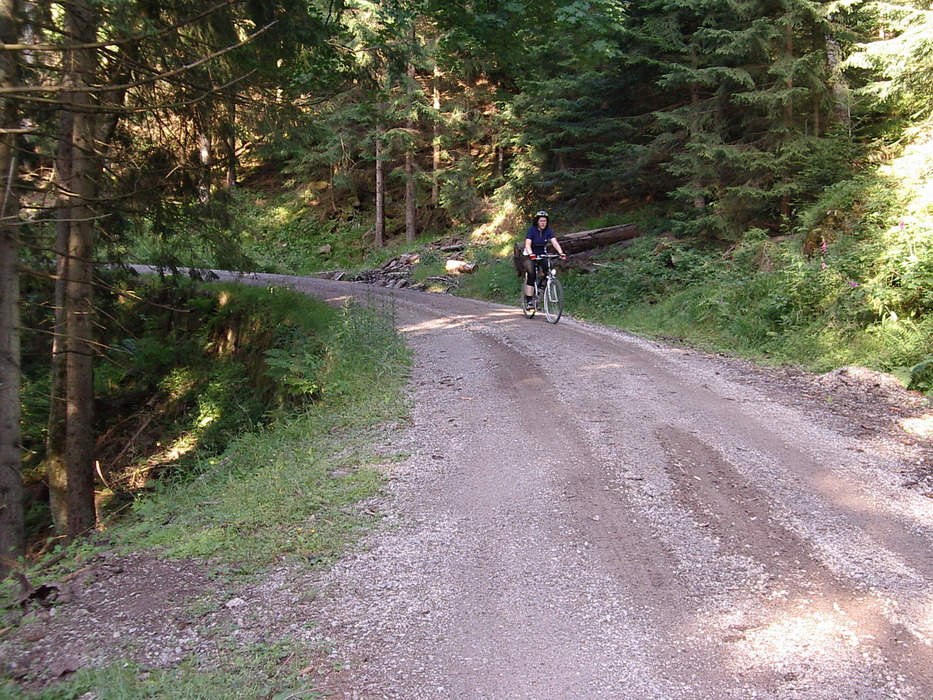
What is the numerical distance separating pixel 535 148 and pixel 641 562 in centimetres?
1890

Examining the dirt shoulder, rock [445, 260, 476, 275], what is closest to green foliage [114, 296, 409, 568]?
the dirt shoulder

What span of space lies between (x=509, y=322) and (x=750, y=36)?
756cm

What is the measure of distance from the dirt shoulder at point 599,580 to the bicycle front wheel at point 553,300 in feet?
19.4

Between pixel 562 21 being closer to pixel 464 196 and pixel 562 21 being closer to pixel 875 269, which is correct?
pixel 875 269

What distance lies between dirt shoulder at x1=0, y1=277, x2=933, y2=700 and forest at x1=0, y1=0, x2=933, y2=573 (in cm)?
243

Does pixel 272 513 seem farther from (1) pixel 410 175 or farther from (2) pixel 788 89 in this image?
(1) pixel 410 175

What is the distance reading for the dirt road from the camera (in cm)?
305

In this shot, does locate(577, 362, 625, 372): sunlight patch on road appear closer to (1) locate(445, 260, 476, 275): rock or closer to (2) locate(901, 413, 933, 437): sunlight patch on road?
(2) locate(901, 413, 933, 437): sunlight patch on road

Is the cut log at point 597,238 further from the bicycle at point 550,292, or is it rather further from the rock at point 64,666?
the rock at point 64,666

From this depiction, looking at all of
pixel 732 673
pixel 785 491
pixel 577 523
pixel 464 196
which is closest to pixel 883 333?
pixel 785 491

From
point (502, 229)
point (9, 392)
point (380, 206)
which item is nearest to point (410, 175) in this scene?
point (380, 206)

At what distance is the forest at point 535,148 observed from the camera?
7031 mm

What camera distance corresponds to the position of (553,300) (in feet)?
41.1

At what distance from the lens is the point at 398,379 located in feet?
28.0
